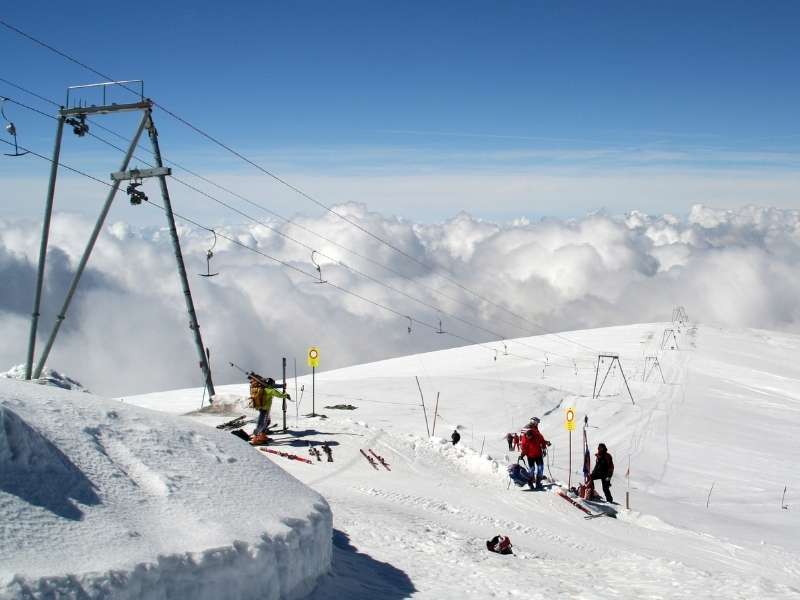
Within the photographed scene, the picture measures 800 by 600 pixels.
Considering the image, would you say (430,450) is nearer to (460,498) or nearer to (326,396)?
(460,498)

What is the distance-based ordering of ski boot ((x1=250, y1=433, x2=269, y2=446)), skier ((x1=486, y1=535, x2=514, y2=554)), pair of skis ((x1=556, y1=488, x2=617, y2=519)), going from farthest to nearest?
ski boot ((x1=250, y1=433, x2=269, y2=446)), pair of skis ((x1=556, y1=488, x2=617, y2=519)), skier ((x1=486, y1=535, x2=514, y2=554))

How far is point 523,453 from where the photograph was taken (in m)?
20.7

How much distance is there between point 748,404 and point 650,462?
20.3 m

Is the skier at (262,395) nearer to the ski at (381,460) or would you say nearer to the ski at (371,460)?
the ski at (371,460)

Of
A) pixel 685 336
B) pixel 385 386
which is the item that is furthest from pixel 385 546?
pixel 685 336

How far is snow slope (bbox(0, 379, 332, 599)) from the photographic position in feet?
19.4

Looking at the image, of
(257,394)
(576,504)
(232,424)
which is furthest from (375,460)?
(576,504)

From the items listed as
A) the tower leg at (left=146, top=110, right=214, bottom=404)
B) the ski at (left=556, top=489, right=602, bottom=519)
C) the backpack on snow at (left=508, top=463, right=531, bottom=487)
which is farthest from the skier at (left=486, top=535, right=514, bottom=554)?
the tower leg at (left=146, top=110, right=214, bottom=404)

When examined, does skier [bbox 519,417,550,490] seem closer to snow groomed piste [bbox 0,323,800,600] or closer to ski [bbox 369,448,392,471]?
snow groomed piste [bbox 0,323,800,600]

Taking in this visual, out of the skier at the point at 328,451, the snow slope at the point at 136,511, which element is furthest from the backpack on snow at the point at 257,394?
the snow slope at the point at 136,511

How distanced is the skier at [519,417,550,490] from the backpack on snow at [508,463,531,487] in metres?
0.24

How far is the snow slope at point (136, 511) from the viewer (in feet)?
19.4

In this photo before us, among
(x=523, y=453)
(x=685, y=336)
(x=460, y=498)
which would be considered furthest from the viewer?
(x=685, y=336)

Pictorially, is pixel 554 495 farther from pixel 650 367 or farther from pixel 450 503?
pixel 650 367
